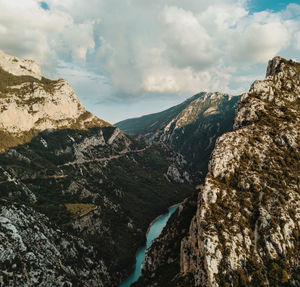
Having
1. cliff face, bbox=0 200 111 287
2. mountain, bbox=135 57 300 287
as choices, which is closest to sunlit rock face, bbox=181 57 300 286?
mountain, bbox=135 57 300 287

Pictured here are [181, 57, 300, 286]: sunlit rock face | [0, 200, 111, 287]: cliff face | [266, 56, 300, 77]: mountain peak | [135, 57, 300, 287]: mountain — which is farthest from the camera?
[266, 56, 300, 77]: mountain peak

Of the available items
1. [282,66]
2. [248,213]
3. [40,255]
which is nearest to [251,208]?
[248,213]

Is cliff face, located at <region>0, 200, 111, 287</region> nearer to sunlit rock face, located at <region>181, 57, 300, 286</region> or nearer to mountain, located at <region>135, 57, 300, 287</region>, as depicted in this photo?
mountain, located at <region>135, 57, 300, 287</region>

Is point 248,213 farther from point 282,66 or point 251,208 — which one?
point 282,66

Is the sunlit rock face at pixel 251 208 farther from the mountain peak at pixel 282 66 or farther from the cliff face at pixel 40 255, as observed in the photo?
the cliff face at pixel 40 255

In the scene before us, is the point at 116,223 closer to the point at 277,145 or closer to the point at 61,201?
the point at 61,201

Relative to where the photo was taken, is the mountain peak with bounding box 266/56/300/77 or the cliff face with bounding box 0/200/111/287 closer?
the cliff face with bounding box 0/200/111/287

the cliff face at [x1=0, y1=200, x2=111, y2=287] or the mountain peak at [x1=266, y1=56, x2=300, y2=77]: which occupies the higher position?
the mountain peak at [x1=266, y1=56, x2=300, y2=77]

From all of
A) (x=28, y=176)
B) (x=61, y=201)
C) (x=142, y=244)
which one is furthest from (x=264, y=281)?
(x=28, y=176)
